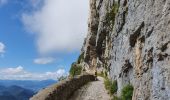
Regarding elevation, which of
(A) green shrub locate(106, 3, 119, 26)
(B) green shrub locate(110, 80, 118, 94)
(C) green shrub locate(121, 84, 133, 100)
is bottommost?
(C) green shrub locate(121, 84, 133, 100)

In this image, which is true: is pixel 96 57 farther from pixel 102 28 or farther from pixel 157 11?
pixel 157 11

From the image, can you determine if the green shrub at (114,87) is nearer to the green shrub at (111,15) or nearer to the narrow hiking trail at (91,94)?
the narrow hiking trail at (91,94)

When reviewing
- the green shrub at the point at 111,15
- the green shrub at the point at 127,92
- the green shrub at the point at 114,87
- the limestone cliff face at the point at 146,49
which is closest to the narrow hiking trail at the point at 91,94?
the green shrub at the point at 114,87

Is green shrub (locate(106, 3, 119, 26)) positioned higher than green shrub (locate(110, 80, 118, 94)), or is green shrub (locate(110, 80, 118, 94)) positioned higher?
green shrub (locate(106, 3, 119, 26))

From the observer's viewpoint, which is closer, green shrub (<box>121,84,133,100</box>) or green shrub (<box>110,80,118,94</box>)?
green shrub (<box>121,84,133,100</box>)

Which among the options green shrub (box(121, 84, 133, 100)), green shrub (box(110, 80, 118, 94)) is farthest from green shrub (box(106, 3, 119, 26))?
green shrub (box(121, 84, 133, 100))

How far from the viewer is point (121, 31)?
36156 millimetres

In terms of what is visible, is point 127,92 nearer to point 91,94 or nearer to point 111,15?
point 91,94

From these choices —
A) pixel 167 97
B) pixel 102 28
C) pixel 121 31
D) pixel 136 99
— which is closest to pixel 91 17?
pixel 102 28

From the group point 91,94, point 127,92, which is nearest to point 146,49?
point 127,92

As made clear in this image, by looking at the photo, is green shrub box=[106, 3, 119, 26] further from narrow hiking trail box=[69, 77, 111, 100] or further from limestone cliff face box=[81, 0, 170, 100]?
narrow hiking trail box=[69, 77, 111, 100]

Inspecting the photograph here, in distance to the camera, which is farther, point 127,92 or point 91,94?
point 91,94

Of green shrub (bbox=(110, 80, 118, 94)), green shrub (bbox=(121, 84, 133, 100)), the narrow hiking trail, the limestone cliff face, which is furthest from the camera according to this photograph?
the narrow hiking trail

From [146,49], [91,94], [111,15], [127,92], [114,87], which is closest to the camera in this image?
[146,49]
